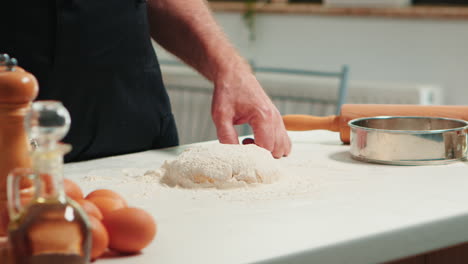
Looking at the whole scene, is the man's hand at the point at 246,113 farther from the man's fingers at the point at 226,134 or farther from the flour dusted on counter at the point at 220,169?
the flour dusted on counter at the point at 220,169

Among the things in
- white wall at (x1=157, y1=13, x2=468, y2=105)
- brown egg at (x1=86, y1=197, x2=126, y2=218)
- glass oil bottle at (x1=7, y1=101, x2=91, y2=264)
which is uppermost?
glass oil bottle at (x1=7, y1=101, x2=91, y2=264)

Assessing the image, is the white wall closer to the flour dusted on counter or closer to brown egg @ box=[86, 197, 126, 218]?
the flour dusted on counter

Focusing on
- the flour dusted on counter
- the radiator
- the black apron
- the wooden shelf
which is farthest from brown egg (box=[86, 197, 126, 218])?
the wooden shelf

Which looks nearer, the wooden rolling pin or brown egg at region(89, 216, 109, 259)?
brown egg at region(89, 216, 109, 259)

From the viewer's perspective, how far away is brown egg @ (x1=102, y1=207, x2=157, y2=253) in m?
0.66

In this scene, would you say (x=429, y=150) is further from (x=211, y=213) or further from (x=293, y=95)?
(x=293, y=95)

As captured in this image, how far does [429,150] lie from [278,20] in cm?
248

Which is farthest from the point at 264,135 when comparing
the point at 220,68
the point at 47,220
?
the point at 47,220

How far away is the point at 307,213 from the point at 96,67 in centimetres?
74

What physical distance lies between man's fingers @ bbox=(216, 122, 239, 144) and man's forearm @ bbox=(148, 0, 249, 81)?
15 cm

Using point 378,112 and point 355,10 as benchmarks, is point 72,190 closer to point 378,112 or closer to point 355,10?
point 378,112

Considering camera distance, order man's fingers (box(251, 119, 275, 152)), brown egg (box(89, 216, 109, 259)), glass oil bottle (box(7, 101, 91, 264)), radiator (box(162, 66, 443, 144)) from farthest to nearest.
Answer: radiator (box(162, 66, 443, 144)), man's fingers (box(251, 119, 275, 152)), brown egg (box(89, 216, 109, 259)), glass oil bottle (box(7, 101, 91, 264))

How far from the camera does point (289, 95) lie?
11.3 feet

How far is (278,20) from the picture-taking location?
3.55 metres
